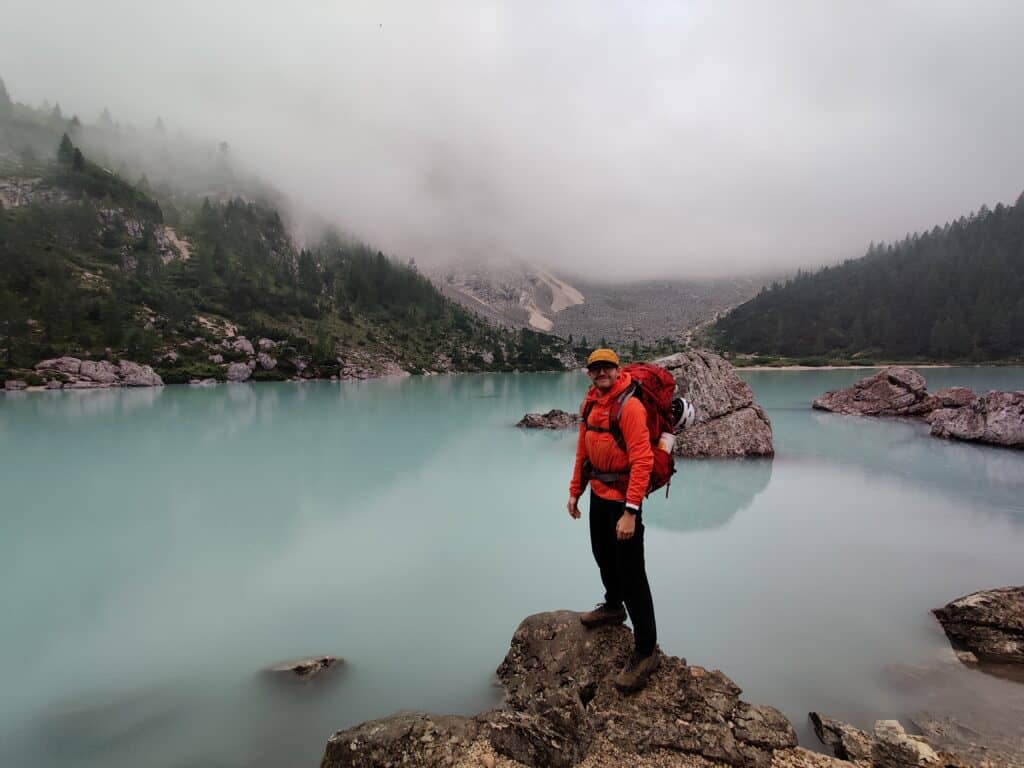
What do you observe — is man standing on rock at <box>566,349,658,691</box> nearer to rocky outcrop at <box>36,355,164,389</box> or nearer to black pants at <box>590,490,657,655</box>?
black pants at <box>590,490,657,655</box>

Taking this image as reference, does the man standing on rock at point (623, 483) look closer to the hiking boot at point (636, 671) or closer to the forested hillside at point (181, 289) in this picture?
the hiking boot at point (636, 671)

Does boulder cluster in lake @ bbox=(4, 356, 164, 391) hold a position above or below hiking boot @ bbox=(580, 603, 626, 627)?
above

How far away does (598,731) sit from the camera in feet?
12.5

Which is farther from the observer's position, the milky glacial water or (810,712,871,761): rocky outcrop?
the milky glacial water

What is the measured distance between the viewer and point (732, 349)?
590 feet

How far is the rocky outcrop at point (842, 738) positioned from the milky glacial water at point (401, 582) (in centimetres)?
39

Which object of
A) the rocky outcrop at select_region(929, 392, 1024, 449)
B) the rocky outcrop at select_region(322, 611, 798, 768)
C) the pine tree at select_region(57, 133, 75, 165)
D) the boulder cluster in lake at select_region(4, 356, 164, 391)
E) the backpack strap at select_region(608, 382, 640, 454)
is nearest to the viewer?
the rocky outcrop at select_region(322, 611, 798, 768)

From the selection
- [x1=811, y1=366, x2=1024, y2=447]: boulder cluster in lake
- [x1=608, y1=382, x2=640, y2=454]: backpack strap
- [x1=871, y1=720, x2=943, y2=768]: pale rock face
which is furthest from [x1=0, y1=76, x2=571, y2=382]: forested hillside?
[x1=811, y1=366, x2=1024, y2=447]: boulder cluster in lake

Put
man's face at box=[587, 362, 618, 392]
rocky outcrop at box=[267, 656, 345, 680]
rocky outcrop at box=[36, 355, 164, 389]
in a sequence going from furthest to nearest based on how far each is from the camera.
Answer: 1. rocky outcrop at box=[36, 355, 164, 389]
2. rocky outcrop at box=[267, 656, 345, 680]
3. man's face at box=[587, 362, 618, 392]

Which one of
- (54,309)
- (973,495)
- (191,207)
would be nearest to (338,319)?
(54,309)

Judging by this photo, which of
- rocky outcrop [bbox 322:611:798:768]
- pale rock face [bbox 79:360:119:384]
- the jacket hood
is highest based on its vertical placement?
pale rock face [bbox 79:360:119:384]

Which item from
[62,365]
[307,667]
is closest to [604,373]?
[307,667]

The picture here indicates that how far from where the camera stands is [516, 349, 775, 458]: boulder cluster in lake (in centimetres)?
1900

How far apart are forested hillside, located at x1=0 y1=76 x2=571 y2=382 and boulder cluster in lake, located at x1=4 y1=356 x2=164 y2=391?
9.08 ft
